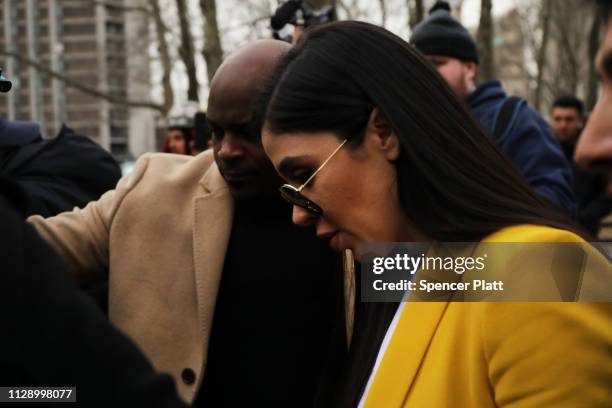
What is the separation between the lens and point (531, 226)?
1783mm

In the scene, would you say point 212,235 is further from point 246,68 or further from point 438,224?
point 438,224

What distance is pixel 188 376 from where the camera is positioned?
93.7 inches

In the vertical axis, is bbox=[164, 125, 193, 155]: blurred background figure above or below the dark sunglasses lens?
below

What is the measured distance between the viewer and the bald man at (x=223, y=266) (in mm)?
2398

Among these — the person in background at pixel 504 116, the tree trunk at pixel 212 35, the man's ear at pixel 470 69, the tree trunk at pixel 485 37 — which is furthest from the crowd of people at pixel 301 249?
the tree trunk at pixel 212 35

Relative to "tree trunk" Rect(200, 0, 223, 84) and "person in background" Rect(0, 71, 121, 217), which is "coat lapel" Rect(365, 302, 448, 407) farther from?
"tree trunk" Rect(200, 0, 223, 84)

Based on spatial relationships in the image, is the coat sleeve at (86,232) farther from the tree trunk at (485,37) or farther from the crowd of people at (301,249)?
the tree trunk at (485,37)

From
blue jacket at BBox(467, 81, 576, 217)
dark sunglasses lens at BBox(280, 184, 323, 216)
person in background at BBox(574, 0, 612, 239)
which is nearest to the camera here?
person in background at BBox(574, 0, 612, 239)

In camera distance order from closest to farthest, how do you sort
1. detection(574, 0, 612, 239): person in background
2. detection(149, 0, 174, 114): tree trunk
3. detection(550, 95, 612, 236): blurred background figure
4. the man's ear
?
detection(574, 0, 612, 239): person in background < the man's ear < detection(550, 95, 612, 236): blurred background figure < detection(149, 0, 174, 114): tree trunk

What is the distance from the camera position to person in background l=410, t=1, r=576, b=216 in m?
4.07

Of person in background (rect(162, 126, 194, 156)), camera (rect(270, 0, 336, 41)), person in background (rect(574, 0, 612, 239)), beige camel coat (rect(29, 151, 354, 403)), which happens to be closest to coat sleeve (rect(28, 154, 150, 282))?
beige camel coat (rect(29, 151, 354, 403))

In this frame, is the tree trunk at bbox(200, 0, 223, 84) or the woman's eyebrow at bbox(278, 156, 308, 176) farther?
the tree trunk at bbox(200, 0, 223, 84)

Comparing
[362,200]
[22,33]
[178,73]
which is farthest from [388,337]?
[22,33]

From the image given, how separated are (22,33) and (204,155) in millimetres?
32515
